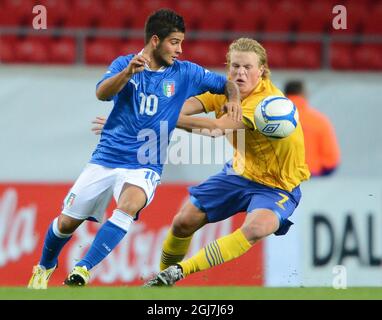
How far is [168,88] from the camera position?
7.33m

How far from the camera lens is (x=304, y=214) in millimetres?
10281

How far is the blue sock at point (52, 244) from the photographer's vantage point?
7.32 metres

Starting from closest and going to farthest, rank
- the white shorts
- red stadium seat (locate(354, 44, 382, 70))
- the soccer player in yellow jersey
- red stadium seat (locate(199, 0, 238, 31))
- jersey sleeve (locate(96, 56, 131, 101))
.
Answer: jersey sleeve (locate(96, 56, 131, 101)), the white shorts, the soccer player in yellow jersey, red stadium seat (locate(354, 44, 382, 70)), red stadium seat (locate(199, 0, 238, 31))

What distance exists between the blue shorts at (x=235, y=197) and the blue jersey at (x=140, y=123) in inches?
21.4

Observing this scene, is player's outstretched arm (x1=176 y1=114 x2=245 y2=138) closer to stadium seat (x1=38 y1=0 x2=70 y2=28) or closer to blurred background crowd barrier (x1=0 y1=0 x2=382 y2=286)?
blurred background crowd barrier (x1=0 y1=0 x2=382 y2=286)

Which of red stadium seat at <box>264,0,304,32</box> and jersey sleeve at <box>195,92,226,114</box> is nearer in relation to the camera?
jersey sleeve at <box>195,92,226,114</box>

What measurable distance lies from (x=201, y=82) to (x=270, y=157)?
0.72 metres

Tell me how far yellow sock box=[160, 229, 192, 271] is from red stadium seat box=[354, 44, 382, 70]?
6.76 metres

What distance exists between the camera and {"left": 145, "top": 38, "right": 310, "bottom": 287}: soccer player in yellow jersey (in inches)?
291

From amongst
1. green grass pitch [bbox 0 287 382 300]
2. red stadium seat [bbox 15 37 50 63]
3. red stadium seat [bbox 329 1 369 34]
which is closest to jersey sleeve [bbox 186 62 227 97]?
green grass pitch [bbox 0 287 382 300]

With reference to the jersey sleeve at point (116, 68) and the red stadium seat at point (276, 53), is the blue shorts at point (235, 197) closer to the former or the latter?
the jersey sleeve at point (116, 68)

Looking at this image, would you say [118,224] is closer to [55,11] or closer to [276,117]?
[276,117]

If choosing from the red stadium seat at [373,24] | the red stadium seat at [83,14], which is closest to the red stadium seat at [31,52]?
the red stadium seat at [83,14]

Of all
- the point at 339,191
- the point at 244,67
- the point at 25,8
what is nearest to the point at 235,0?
the point at 25,8
